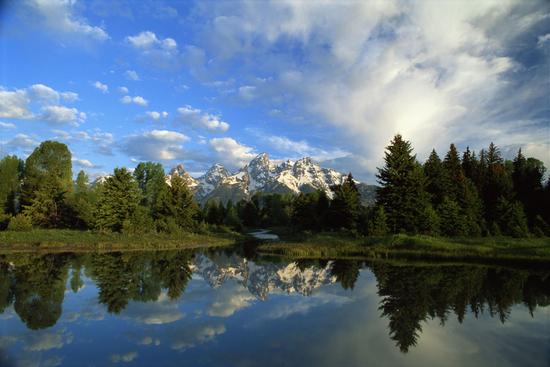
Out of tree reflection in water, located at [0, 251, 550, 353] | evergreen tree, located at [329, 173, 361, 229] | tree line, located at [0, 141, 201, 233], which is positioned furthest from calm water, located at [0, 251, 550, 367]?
evergreen tree, located at [329, 173, 361, 229]

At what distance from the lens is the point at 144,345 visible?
13.1 meters

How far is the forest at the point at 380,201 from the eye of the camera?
50625 mm

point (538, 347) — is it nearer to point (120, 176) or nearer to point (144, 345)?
point (144, 345)

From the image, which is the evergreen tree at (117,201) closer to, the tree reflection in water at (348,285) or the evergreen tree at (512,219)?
the tree reflection in water at (348,285)

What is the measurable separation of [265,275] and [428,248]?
20076 mm

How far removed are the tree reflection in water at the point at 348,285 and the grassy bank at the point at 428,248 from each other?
15.8 feet

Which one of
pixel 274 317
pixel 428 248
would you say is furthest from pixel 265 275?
pixel 428 248

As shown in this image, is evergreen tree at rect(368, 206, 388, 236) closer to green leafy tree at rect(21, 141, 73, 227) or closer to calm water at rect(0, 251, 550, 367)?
calm water at rect(0, 251, 550, 367)

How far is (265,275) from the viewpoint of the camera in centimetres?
3186

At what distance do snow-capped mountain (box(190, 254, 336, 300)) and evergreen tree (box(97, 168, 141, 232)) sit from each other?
81.3 ft

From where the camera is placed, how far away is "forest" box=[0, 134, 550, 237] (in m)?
50.6

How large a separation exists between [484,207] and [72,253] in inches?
2303

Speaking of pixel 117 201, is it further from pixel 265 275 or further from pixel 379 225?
pixel 379 225

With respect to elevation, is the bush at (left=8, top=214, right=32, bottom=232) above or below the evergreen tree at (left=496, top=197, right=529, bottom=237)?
below
